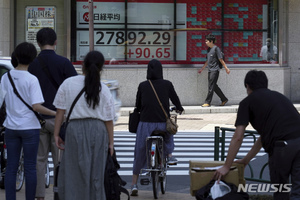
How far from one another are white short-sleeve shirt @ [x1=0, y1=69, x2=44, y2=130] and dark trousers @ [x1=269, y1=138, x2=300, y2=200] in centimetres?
230

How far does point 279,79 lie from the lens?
814 inches

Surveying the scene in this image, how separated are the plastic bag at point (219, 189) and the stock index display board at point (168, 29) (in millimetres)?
15137

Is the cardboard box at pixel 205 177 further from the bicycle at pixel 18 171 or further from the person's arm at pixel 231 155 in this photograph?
the bicycle at pixel 18 171

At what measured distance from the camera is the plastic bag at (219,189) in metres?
5.55

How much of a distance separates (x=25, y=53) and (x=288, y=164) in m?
2.73

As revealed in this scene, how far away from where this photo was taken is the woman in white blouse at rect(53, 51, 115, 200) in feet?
19.5

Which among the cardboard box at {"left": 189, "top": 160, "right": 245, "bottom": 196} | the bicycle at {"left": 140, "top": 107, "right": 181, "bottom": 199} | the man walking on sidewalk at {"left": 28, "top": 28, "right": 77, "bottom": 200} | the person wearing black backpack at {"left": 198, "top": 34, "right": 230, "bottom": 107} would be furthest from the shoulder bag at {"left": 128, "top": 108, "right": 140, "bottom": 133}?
the person wearing black backpack at {"left": 198, "top": 34, "right": 230, "bottom": 107}

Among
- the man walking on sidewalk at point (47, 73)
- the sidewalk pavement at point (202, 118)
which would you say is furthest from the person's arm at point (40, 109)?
the sidewalk pavement at point (202, 118)

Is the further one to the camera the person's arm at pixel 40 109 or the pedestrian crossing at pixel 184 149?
the pedestrian crossing at pixel 184 149

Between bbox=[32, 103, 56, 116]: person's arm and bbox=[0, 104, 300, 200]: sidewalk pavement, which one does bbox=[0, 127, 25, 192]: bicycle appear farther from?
bbox=[0, 104, 300, 200]: sidewalk pavement

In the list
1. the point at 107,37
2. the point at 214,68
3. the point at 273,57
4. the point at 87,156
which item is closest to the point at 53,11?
the point at 107,37

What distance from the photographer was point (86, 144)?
5.94m

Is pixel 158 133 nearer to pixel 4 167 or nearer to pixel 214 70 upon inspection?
pixel 4 167

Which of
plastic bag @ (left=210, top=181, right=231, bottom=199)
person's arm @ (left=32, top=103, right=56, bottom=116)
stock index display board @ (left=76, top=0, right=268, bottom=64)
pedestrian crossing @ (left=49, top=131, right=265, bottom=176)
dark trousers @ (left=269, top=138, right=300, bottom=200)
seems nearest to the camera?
plastic bag @ (left=210, top=181, right=231, bottom=199)
